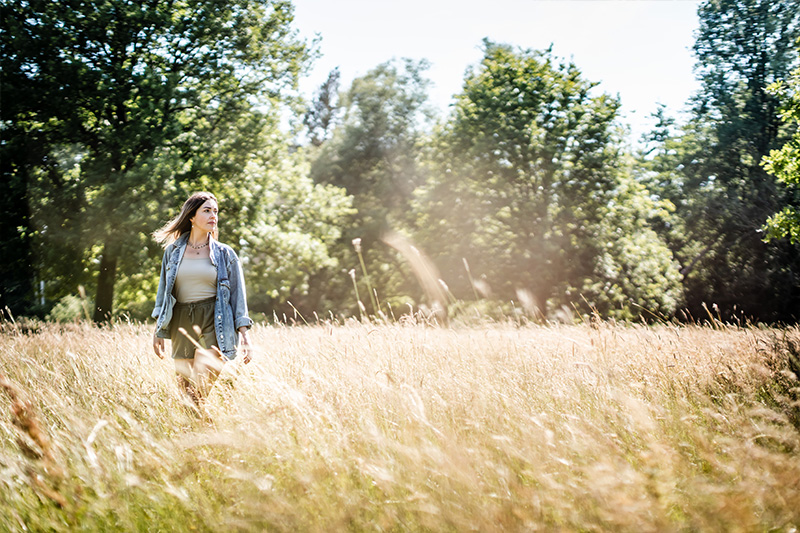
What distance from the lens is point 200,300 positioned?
4.02 meters

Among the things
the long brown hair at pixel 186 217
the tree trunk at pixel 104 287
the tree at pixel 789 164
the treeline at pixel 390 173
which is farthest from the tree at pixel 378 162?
the long brown hair at pixel 186 217

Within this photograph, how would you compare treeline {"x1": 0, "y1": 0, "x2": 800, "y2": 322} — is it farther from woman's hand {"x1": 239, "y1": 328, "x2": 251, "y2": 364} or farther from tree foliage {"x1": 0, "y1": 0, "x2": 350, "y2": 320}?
woman's hand {"x1": 239, "y1": 328, "x2": 251, "y2": 364}

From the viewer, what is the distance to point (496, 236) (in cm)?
1923

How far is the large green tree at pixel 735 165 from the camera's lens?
20172 mm

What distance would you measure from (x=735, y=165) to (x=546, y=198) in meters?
9.48

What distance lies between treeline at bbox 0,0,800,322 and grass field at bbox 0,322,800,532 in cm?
230

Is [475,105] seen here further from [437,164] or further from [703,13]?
[703,13]

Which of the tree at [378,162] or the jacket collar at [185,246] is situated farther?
the tree at [378,162]

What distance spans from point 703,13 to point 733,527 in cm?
2498

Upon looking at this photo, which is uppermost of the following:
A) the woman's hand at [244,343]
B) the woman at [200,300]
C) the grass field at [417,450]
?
the woman at [200,300]

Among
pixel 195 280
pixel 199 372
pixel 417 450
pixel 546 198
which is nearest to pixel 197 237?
pixel 195 280

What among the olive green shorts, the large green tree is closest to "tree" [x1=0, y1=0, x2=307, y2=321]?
the olive green shorts

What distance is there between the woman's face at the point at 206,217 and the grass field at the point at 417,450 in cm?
122

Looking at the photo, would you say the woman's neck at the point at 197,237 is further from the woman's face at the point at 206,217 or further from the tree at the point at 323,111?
the tree at the point at 323,111
